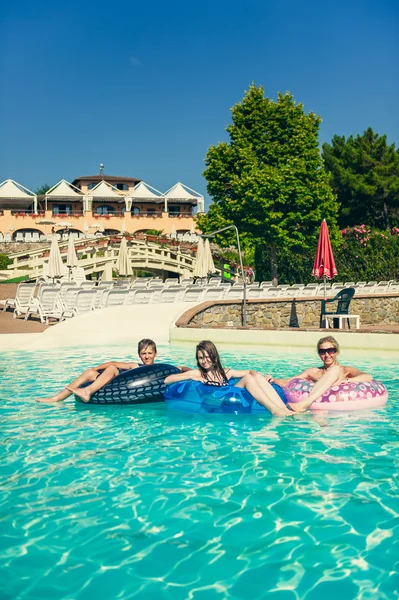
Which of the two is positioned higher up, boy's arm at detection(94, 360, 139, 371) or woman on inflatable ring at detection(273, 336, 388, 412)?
boy's arm at detection(94, 360, 139, 371)

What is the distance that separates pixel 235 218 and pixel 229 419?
2753 cm

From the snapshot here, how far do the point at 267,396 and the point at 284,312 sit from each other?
11.8 m

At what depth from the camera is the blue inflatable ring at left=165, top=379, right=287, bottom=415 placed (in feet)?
23.3

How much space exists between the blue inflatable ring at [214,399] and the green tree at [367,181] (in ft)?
118

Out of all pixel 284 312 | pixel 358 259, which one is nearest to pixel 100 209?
pixel 358 259

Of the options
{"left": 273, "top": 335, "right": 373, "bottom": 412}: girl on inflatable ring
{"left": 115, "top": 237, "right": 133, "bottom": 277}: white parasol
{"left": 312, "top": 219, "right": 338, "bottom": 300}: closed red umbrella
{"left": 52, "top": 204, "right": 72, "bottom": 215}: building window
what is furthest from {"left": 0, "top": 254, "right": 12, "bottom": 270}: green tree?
{"left": 273, "top": 335, "right": 373, "bottom": 412}: girl on inflatable ring

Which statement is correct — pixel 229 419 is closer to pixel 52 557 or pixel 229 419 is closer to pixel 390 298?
pixel 52 557

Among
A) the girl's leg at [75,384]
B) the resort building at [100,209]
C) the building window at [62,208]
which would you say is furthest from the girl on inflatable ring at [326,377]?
the building window at [62,208]

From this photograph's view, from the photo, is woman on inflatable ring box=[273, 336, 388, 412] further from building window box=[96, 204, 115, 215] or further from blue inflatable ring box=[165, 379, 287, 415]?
building window box=[96, 204, 115, 215]

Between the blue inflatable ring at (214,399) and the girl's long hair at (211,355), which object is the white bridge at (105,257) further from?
the girl's long hair at (211,355)

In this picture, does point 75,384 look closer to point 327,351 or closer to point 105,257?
point 327,351

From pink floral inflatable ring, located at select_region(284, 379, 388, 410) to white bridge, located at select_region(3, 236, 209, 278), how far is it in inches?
1123

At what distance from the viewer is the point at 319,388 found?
7.26 m

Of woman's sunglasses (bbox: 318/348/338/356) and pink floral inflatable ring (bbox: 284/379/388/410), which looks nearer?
woman's sunglasses (bbox: 318/348/338/356)
